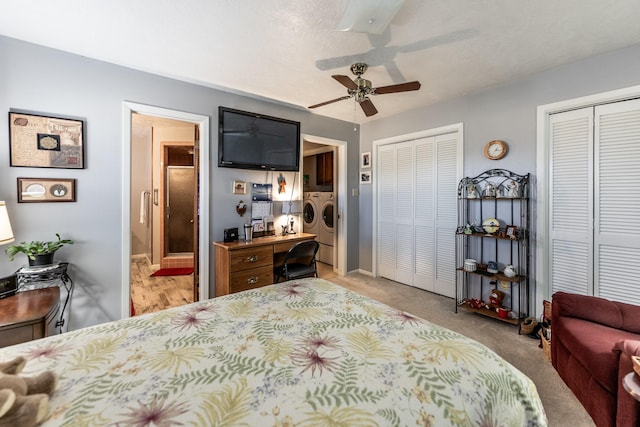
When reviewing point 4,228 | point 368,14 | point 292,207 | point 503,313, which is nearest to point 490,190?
point 503,313

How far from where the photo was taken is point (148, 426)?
0.69 metres

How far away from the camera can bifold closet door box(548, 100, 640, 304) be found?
7.18 ft

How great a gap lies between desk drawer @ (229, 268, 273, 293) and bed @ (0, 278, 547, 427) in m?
1.39

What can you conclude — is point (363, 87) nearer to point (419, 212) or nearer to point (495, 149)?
point (495, 149)

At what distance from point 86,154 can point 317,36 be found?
226 cm

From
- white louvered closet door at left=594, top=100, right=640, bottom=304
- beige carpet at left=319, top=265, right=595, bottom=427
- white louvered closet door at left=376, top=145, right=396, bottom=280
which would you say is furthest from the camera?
white louvered closet door at left=376, top=145, right=396, bottom=280

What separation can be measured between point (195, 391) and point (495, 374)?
106 cm

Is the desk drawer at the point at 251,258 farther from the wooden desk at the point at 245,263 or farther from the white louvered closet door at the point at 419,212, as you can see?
the white louvered closet door at the point at 419,212

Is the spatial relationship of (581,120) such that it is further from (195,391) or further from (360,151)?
(195,391)

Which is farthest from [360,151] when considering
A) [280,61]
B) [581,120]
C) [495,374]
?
[495,374]

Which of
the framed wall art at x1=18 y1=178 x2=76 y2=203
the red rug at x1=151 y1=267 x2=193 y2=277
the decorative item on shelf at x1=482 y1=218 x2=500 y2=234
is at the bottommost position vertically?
the red rug at x1=151 y1=267 x2=193 y2=277

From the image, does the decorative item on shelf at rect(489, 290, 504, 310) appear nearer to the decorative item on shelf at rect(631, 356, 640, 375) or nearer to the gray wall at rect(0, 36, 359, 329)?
the decorative item on shelf at rect(631, 356, 640, 375)

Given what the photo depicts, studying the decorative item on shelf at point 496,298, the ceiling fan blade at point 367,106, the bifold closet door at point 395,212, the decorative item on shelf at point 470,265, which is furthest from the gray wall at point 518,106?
the ceiling fan blade at point 367,106

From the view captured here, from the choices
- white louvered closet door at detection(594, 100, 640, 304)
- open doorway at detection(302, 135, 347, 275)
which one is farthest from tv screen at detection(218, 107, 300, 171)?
white louvered closet door at detection(594, 100, 640, 304)
